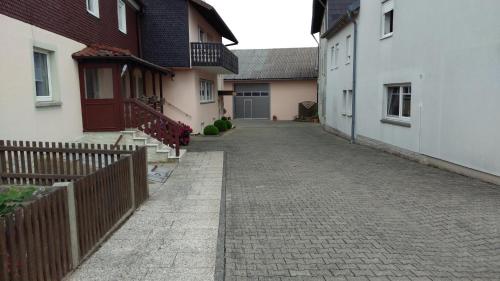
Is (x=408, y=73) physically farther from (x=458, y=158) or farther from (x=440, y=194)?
(x=440, y=194)

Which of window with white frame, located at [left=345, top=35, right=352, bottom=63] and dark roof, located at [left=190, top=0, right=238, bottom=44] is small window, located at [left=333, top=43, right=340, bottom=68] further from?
dark roof, located at [left=190, top=0, right=238, bottom=44]

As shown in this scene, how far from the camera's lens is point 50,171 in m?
7.60

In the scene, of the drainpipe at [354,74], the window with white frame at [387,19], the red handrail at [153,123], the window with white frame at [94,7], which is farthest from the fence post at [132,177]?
the drainpipe at [354,74]

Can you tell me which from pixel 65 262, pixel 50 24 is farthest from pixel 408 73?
pixel 65 262

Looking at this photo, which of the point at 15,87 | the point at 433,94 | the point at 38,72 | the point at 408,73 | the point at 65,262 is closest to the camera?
the point at 65,262

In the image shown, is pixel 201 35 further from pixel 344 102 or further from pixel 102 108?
pixel 102 108

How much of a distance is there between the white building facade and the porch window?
8.88 meters

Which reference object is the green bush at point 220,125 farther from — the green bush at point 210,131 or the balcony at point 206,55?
the balcony at point 206,55

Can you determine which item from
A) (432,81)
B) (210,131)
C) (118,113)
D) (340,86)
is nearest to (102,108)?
(118,113)

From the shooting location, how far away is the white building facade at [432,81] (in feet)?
27.8

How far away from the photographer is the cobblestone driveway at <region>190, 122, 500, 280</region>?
14.4 feet

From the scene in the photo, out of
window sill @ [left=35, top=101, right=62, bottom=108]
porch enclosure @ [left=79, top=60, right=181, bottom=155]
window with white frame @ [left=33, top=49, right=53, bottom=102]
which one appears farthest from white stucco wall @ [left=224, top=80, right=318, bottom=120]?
window with white frame @ [left=33, top=49, right=53, bottom=102]

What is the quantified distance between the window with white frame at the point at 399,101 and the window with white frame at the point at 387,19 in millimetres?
1822

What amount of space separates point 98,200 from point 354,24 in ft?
46.5
